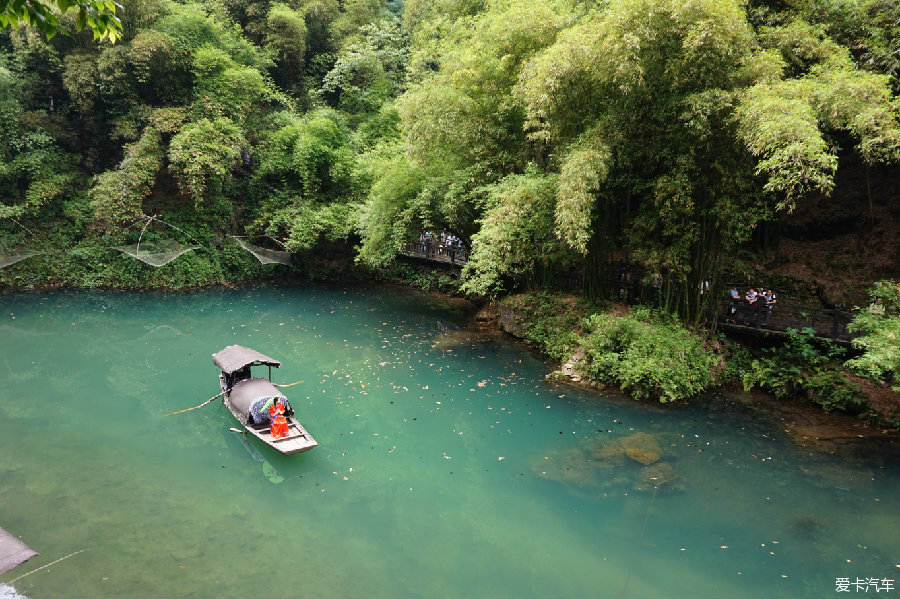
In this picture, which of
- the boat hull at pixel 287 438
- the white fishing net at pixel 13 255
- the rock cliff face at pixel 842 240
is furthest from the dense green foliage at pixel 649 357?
the white fishing net at pixel 13 255

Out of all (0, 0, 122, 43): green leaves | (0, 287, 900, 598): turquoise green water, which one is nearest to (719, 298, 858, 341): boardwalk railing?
(0, 287, 900, 598): turquoise green water

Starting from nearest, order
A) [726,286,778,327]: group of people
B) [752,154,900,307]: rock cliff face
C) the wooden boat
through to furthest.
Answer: the wooden boat, [726,286,778,327]: group of people, [752,154,900,307]: rock cliff face

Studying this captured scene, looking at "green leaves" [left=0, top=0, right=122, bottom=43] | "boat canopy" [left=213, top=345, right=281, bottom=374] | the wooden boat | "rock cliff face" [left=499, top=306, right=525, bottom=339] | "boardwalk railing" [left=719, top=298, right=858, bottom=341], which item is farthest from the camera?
"rock cliff face" [left=499, top=306, right=525, bottom=339]

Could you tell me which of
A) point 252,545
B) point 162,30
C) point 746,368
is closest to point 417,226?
point 746,368

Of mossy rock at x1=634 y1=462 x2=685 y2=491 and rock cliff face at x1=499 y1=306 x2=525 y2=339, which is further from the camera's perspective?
rock cliff face at x1=499 y1=306 x2=525 y2=339

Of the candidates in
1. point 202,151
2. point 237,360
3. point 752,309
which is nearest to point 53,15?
point 237,360

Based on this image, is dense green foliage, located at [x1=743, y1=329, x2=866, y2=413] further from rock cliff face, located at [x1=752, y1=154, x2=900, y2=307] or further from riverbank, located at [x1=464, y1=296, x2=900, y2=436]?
rock cliff face, located at [x1=752, y1=154, x2=900, y2=307]

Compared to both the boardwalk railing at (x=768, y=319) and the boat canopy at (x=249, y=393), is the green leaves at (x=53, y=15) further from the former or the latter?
the boardwalk railing at (x=768, y=319)
